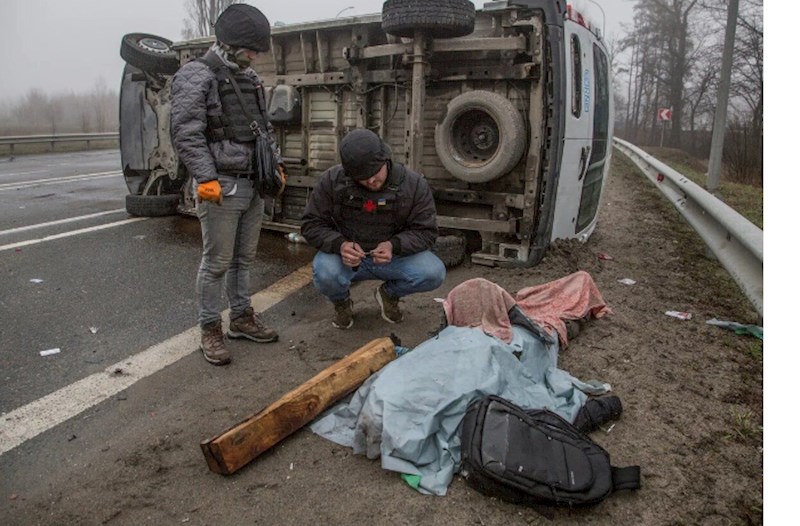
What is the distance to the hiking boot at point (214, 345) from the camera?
11.4ft

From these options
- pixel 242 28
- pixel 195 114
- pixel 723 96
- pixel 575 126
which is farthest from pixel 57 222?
pixel 723 96

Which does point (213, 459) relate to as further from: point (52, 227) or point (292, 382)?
point (52, 227)

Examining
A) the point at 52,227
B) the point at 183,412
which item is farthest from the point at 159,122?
the point at 183,412

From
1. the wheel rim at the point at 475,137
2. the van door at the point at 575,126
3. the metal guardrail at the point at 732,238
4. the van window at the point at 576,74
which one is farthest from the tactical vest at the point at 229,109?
the metal guardrail at the point at 732,238

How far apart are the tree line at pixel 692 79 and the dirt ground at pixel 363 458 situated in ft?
44.6

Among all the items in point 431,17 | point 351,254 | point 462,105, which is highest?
point 431,17

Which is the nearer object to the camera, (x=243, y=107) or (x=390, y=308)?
(x=243, y=107)

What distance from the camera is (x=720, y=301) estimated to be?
4.71m

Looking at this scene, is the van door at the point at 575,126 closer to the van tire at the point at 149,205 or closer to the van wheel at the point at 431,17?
the van wheel at the point at 431,17

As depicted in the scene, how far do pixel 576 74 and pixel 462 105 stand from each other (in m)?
1.08

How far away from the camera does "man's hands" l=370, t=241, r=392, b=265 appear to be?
3.78 m

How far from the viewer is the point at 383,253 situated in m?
3.78

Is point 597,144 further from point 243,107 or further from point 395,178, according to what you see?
point 243,107

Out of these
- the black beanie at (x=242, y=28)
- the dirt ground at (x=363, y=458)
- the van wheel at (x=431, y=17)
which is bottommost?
the dirt ground at (x=363, y=458)
